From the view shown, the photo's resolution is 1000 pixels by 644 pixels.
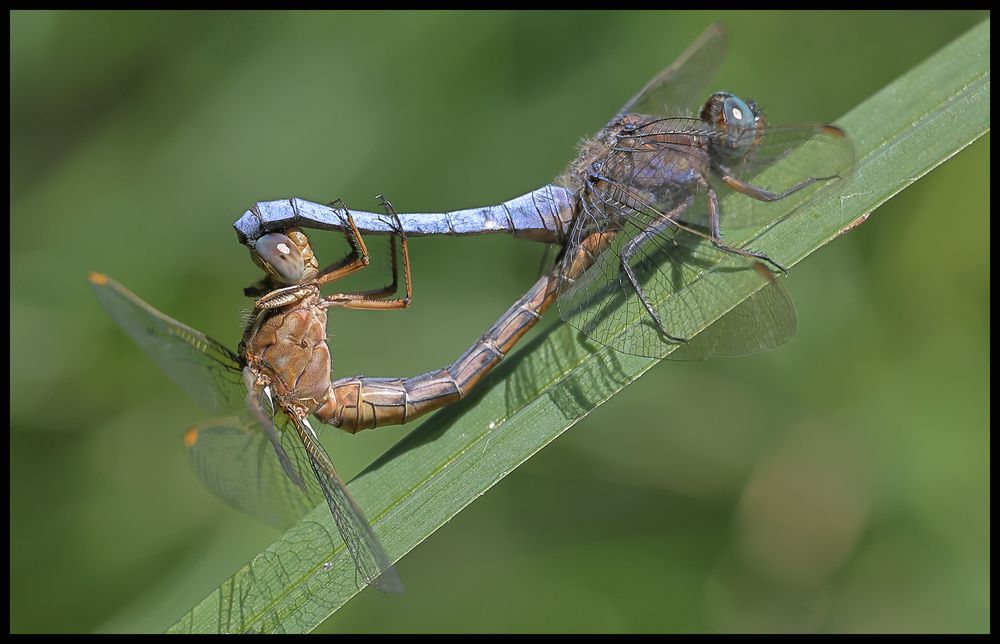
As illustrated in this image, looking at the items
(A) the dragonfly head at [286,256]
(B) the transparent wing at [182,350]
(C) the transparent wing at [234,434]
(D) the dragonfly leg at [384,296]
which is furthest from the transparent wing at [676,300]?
(B) the transparent wing at [182,350]

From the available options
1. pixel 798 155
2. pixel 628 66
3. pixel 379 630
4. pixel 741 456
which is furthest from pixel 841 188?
pixel 379 630

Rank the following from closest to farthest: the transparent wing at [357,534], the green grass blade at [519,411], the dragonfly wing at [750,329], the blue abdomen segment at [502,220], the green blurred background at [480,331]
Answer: the transparent wing at [357,534], the green grass blade at [519,411], the dragonfly wing at [750,329], the blue abdomen segment at [502,220], the green blurred background at [480,331]

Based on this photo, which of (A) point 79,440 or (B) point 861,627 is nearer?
(B) point 861,627

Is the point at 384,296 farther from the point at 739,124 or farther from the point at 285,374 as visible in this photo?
the point at 739,124

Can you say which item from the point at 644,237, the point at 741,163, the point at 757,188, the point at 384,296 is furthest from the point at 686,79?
the point at 384,296

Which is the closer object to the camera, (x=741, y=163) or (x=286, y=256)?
(x=286, y=256)

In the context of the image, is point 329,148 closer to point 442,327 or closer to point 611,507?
point 442,327

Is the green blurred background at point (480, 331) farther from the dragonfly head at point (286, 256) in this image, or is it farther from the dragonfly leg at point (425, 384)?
the dragonfly head at point (286, 256)
